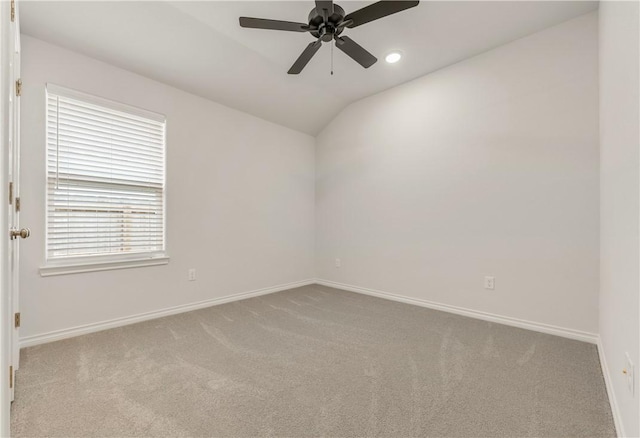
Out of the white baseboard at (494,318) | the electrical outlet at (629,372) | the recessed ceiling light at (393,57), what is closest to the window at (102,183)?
the recessed ceiling light at (393,57)

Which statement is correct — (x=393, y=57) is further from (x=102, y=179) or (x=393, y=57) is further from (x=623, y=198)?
(x=102, y=179)

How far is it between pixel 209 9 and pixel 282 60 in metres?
0.87

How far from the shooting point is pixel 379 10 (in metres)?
1.88

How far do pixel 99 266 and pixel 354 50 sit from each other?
2.88 m

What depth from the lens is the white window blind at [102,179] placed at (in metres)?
2.39

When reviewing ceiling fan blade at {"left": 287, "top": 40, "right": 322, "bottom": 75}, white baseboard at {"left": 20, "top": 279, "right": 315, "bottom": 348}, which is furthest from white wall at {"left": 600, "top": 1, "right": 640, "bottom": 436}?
white baseboard at {"left": 20, "top": 279, "right": 315, "bottom": 348}

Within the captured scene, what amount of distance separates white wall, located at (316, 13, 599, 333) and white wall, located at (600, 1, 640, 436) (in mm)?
672

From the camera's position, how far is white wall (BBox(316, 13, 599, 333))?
7.99 ft

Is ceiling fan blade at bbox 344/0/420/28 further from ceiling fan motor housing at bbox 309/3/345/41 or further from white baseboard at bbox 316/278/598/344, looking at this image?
white baseboard at bbox 316/278/598/344

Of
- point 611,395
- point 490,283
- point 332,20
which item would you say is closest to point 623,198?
point 611,395

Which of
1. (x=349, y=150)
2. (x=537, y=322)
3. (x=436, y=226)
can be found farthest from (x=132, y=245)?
(x=537, y=322)

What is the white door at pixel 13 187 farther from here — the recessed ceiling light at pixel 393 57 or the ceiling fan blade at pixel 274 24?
the recessed ceiling light at pixel 393 57

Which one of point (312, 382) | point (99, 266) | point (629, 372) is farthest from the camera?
point (99, 266)

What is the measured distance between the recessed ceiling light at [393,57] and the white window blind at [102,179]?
8.03 feet
